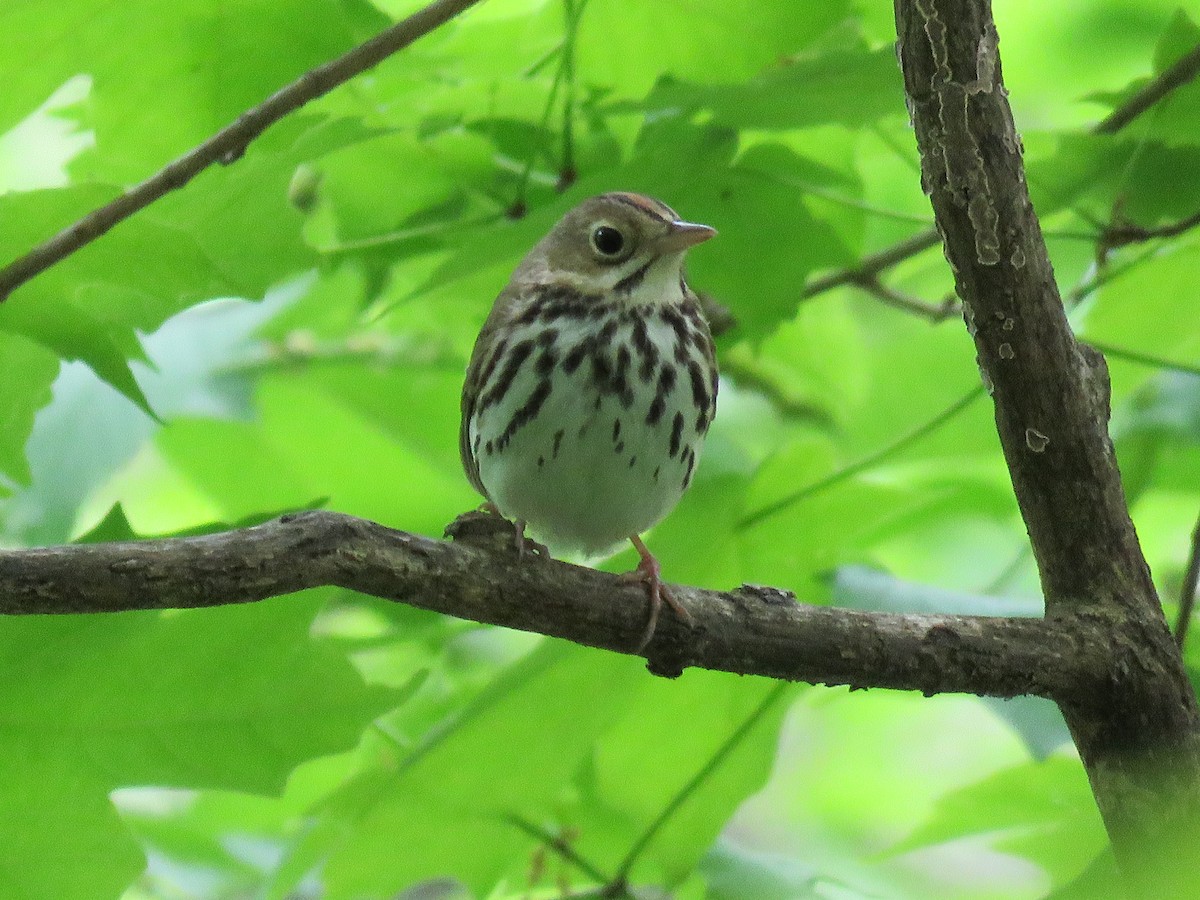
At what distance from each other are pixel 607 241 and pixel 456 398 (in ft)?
1.28

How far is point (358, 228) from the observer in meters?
1.53

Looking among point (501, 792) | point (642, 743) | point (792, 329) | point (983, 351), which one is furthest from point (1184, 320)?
point (501, 792)

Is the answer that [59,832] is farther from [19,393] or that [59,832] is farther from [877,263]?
[877,263]

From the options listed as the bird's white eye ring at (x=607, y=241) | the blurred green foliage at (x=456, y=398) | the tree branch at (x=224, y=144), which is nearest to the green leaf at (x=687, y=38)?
the blurred green foliage at (x=456, y=398)

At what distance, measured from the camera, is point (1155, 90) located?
1237 mm

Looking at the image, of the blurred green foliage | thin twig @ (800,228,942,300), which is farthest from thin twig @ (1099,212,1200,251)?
thin twig @ (800,228,942,300)

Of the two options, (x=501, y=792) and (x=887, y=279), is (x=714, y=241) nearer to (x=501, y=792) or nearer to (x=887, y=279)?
(x=887, y=279)

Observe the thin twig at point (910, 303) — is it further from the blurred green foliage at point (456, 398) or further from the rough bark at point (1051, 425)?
the rough bark at point (1051, 425)

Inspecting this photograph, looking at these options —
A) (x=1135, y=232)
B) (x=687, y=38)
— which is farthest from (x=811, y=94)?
(x=1135, y=232)

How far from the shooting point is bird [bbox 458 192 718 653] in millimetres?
1470

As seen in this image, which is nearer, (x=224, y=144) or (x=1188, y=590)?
(x=224, y=144)

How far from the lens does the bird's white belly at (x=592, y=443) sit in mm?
1466

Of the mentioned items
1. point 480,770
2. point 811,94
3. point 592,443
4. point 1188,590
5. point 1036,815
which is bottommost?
point 480,770

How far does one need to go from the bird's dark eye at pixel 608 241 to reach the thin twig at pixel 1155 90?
516 mm
